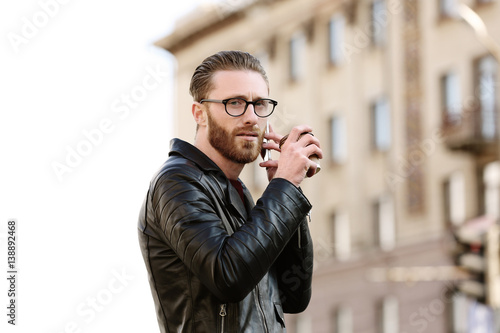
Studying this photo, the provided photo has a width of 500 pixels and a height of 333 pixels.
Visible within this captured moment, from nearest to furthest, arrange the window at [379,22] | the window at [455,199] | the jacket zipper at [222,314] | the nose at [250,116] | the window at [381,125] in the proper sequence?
the jacket zipper at [222,314]
the nose at [250,116]
the window at [455,199]
the window at [381,125]
the window at [379,22]

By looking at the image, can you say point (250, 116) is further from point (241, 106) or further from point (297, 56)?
point (297, 56)

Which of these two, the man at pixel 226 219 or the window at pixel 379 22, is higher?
the window at pixel 379 22

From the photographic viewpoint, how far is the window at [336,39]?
97.1ft

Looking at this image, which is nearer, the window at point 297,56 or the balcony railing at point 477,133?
the balcony railing at point 477,133

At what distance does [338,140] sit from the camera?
29.8 m

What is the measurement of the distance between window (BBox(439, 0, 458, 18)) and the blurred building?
0.04 metres

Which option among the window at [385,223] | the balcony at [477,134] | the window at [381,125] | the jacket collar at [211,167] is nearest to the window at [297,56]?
the window at [381,125]

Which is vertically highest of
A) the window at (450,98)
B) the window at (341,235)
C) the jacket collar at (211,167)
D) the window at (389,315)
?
the window at (450,98)

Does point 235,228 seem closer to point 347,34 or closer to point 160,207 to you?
point 160,207

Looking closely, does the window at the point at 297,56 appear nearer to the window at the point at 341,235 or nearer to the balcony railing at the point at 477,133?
the window at the point at 341,235

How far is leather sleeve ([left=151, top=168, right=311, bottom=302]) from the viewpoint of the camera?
8.31 ft

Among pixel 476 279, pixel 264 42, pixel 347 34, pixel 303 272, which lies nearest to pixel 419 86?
pixel 347 34

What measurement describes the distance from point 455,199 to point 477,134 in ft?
6.43

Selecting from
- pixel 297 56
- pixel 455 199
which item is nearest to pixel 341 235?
pixel 455 199
